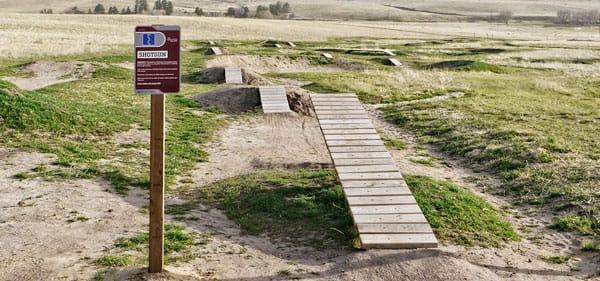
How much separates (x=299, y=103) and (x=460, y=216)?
1024cm

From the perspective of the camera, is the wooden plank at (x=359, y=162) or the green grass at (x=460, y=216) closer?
the green grass at (x=460, y=216)

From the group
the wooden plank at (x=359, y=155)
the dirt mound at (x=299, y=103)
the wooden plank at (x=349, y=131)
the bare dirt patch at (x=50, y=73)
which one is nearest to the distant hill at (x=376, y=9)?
the bare dirt patch at (x=50, y=73)

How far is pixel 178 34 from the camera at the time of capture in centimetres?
648

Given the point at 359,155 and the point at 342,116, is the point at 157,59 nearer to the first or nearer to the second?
the point at 359,155

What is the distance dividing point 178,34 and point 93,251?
2.93 m

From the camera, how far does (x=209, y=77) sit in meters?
25.7

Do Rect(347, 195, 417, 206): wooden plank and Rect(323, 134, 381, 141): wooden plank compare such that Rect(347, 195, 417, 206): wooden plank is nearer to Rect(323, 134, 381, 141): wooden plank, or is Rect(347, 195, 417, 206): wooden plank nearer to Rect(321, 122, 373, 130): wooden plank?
Rect(323, 134, 381, 141): wooden plank

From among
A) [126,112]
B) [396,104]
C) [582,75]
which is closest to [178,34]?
[126,112]

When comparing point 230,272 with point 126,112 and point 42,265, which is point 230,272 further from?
point 126,112

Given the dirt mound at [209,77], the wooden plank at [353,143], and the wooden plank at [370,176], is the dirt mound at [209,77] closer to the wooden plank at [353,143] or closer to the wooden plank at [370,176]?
the wooden plank at [353,143]

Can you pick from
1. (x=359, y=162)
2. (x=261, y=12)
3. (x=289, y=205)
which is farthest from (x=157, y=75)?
(x=261, y=12)

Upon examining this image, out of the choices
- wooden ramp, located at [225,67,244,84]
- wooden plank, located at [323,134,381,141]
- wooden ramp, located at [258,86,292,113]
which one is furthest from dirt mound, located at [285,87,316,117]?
wooden plank, located at [323,134,381,141]

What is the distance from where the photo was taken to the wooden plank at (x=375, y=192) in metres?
8.92

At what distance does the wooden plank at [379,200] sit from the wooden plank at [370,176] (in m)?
0.69
